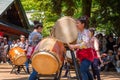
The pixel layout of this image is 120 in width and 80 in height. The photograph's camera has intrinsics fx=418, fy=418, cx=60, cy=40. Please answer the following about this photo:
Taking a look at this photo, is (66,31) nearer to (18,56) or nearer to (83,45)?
(83,45)

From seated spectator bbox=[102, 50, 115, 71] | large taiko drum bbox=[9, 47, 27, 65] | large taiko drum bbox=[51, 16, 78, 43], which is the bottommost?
seated spectator bbox=[102, 50, 115, 71]

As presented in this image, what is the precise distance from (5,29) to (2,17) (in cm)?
115

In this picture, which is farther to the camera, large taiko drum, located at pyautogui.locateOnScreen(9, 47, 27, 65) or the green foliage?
the green foliage

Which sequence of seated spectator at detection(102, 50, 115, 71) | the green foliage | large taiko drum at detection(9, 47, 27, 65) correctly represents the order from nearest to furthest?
large taiko drum at detection(9, 47, 27, 65) → seated spectator at detection(102, 50, 115, 71) → the green foliage

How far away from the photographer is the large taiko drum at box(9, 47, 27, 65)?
618 inches

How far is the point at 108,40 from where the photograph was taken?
20.7 metres

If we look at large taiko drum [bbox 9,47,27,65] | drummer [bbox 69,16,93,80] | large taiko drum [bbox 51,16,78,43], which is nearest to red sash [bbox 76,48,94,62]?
drummer [bbox 69,16,93,80]

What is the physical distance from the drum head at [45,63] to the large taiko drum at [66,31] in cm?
39

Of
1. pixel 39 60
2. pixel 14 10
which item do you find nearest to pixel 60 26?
pixel 39 60

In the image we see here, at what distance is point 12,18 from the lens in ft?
136

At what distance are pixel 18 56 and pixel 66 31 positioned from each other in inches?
332

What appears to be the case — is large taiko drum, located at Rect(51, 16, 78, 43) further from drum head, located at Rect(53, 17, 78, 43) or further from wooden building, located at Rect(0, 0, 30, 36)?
wooden building, located at Rect(0, 0, 30, 36)

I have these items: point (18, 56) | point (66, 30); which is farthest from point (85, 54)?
point (18, 56)

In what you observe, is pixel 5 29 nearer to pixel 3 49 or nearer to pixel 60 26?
pixel 3 49
